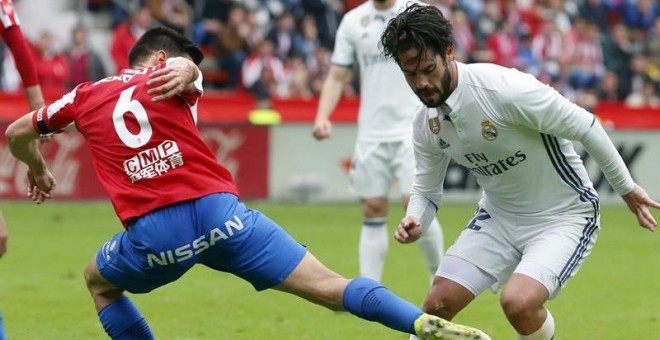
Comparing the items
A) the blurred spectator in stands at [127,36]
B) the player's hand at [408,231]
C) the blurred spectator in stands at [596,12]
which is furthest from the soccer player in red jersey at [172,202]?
the blurred spectator in stands at [596,12]

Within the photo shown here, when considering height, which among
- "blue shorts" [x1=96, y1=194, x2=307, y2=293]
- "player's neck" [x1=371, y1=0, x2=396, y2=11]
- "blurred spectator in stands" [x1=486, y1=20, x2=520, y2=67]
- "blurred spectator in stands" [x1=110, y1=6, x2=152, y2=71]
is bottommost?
"blurred spectator in stands" [x1=486, y1=20, x2=520, y2=67]

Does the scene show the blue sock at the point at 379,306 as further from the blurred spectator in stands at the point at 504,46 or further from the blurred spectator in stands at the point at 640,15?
Answer: the blurred spectator in stands at the point at 640,15

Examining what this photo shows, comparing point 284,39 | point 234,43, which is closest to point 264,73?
point 234,43

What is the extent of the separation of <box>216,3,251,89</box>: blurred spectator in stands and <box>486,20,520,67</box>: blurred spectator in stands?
4.78 meters

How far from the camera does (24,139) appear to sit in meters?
6.73

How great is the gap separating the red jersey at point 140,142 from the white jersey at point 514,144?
1.30m

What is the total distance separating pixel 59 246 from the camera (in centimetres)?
1455

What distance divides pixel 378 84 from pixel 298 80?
40.7 ft

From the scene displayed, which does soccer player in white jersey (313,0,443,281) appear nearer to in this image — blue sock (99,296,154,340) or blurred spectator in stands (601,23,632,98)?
blue sock (99,296,154,340)

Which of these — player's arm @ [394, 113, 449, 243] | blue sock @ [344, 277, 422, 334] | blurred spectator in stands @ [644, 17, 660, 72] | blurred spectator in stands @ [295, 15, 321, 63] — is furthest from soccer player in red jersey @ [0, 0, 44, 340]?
blurred spectator in stands @ [644, 17, 660, 72]

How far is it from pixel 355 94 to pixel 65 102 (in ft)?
53.6

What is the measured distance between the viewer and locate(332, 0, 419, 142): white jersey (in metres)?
10.5

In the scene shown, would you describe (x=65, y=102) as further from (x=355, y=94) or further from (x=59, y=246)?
(x=355, y=94)

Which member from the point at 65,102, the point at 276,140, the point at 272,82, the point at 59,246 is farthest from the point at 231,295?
the point at 272,82
